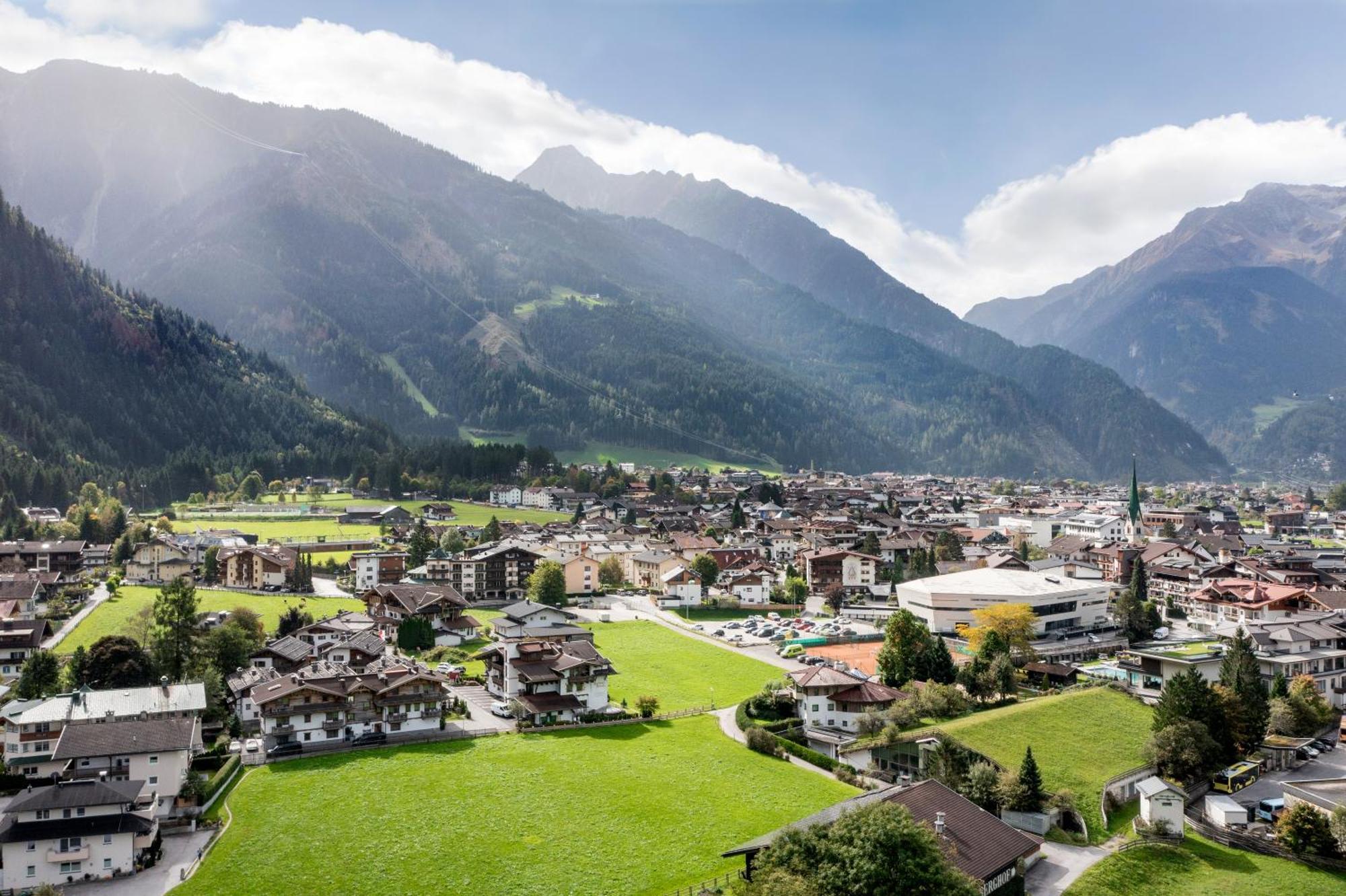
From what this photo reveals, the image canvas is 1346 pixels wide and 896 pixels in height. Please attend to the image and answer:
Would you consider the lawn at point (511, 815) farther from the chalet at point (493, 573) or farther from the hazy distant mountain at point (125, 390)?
the hazy distant mountain at point (125, 390)

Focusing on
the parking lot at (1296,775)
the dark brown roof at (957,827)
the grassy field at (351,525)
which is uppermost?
the grassy field at (351,525)

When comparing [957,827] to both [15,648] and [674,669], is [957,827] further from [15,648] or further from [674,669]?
[15,648]

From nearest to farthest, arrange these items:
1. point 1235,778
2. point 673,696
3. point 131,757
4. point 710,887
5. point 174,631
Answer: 1. point 710,887
2. point 131,757
3. point 1235,778
4. point 174,631
5. point 673,696

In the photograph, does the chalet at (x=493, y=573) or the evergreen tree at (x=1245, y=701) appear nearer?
the evergreen tree at (x=1245, y=701)

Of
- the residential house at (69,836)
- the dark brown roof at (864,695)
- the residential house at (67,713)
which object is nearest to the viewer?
the residential house at (69,836)

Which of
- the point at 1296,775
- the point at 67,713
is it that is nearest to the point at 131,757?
the point at 67,713

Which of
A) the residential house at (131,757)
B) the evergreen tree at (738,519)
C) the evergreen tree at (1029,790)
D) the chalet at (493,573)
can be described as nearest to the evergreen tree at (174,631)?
the residential house at (131,757)

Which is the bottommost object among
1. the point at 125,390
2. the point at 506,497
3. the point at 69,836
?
the point at 69,836

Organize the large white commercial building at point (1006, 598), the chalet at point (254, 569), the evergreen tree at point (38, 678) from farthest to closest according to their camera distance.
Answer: the chalet at point (254, 569) < the large white commercial building at point (1006, 598) < the evergreen tree at point (38, 678)

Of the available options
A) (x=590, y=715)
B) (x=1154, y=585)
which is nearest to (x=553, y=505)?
(x=1154, y=585)
